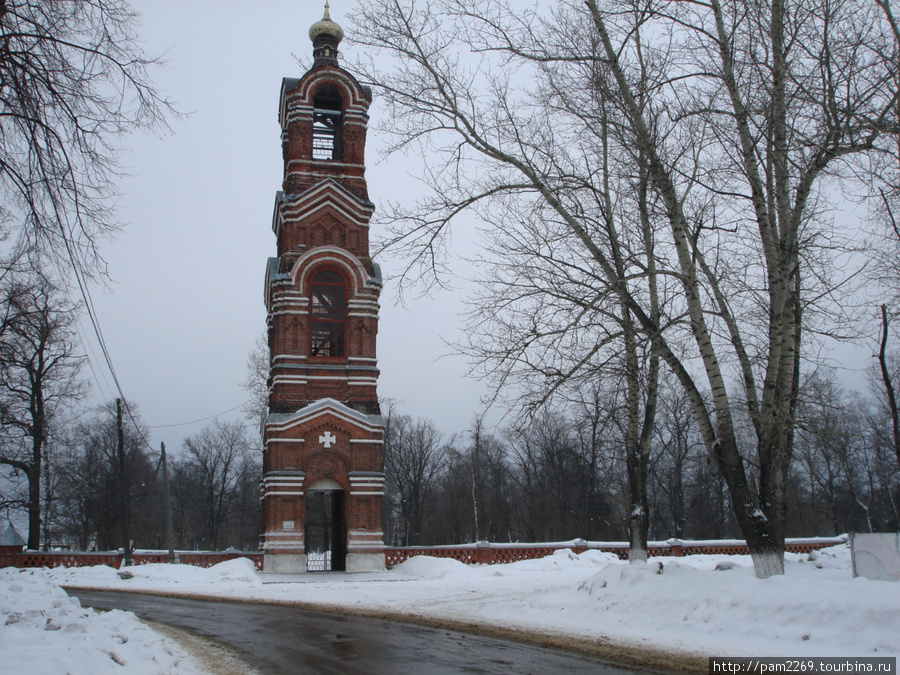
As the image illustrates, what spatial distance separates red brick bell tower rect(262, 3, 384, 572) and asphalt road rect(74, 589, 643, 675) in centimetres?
1216

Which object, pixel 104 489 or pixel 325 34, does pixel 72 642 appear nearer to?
pixel 325 34

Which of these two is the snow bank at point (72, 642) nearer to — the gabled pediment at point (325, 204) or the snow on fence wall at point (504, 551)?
the snow on fence wall at point (504, 551)

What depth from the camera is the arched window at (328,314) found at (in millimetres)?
28328

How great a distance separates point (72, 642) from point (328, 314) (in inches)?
857

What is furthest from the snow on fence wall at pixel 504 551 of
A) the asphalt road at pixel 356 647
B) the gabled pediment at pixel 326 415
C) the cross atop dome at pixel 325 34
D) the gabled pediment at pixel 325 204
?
the cross atop dome at pixel 325 34

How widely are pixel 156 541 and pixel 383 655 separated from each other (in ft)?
216

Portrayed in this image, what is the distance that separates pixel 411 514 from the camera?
63031 mm

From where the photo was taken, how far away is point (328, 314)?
2848 centimetres

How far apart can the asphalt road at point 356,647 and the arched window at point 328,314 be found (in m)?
14.9

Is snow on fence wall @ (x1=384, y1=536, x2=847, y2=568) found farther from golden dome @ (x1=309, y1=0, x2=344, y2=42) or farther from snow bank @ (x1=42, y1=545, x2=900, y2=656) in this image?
golden dome @ (x1=309, y1=0, x2=344, y2=42)

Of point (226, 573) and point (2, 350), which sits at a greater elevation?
point (2, 350)

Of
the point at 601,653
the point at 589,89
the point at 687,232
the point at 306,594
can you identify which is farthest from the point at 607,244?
the point at 306,594

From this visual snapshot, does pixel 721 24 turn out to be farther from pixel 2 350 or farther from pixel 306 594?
pixel 2 350

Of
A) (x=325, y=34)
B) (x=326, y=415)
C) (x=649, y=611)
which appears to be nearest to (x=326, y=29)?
(x=325, y=34)
